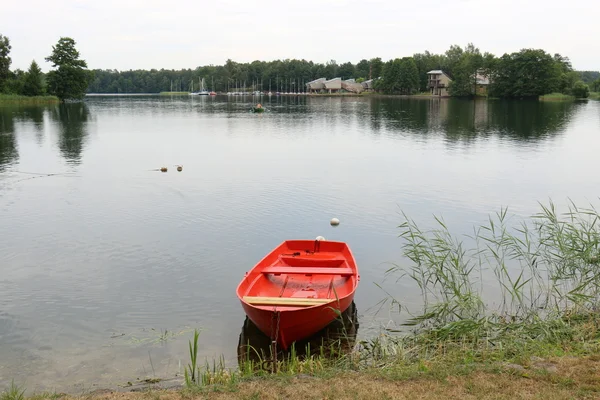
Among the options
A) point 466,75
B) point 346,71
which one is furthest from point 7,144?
point 346,71

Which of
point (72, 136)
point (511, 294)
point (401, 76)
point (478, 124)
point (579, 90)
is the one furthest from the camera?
point (401, 76)

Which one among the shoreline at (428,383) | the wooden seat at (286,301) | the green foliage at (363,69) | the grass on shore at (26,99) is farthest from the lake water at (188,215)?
the green foliage at (363,69)

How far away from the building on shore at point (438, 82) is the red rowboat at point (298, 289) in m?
117

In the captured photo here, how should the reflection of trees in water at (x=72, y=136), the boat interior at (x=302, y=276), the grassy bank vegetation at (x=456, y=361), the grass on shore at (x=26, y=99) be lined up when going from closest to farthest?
the grassy bank vegetation at (x=456, y=361)
the boat interior at (x=302, y=276)
the reflection of trees in water at (x=72, y=136)
the grass on shore at (x=26, y=99)

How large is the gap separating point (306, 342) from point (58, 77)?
95.9 m

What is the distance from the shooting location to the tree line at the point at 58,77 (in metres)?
91.2

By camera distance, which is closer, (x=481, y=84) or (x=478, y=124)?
(x=478, y=124)

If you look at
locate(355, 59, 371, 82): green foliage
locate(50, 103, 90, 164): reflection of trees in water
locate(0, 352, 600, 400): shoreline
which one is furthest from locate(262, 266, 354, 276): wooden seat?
locate(355, 59, 371, 82): green foliage

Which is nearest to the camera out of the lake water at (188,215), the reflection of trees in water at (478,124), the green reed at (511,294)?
the green reed at (511,294)

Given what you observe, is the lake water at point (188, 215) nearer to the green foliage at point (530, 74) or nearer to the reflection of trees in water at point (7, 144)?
the reflection of trees in water at point (7, 144)

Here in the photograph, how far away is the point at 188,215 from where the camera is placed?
65.2 feet

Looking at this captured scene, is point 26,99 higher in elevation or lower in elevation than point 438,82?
lower

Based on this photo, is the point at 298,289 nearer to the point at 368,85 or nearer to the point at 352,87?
the point at 368,85

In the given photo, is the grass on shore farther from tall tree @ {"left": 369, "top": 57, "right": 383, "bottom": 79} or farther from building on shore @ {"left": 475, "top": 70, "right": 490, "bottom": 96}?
tall tree @ {"left": 369, "top": 57, "right": 383, "bottom": 79}
